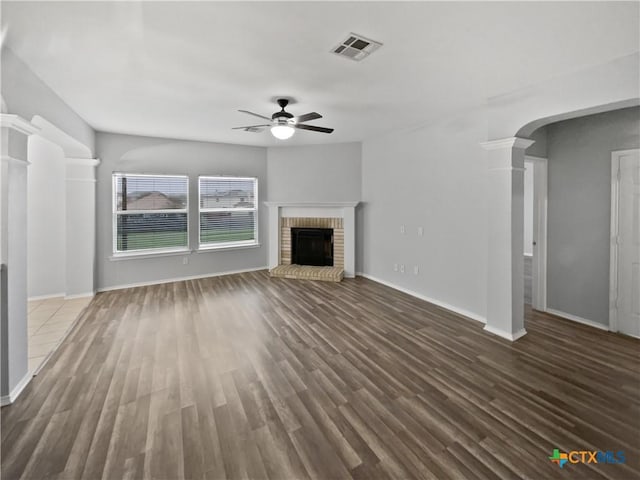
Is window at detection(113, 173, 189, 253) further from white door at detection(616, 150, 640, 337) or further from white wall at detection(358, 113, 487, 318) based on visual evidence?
white door at detection(616, 150, 640, 337)

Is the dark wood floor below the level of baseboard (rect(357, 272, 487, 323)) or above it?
below

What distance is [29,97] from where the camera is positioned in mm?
2674

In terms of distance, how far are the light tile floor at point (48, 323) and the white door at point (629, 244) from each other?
620 cm

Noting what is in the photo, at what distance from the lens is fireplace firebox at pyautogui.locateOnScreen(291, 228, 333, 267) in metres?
6.46

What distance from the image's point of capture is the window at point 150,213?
212 inches

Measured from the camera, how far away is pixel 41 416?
2158mm

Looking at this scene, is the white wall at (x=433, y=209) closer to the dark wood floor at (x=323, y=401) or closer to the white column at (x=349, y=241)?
the white column at (x=349, y=241)

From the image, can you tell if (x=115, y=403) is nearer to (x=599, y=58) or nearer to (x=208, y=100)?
(x=208, y=100)

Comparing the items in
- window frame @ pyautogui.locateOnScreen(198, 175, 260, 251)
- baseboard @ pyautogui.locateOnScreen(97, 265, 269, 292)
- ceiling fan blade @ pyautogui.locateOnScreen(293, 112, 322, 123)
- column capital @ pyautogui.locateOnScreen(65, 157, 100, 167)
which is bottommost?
baseboard @ pyautogui.locateOnScreen(97, 265, 269, 292)

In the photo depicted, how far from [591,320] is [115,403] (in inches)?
204

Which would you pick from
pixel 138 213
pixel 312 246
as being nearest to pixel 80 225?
pixel 138 213

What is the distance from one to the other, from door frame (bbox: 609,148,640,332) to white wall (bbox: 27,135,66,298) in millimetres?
7796

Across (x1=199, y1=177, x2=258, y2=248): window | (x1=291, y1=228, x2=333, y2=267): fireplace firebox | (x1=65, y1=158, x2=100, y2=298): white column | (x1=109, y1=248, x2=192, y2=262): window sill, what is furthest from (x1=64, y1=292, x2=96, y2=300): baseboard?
(x1=291, y1=228, x2=333, y2=267): fireplace firebox

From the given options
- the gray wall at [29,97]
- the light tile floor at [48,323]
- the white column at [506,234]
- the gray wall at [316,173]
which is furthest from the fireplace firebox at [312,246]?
the gray wall at [29,97]
